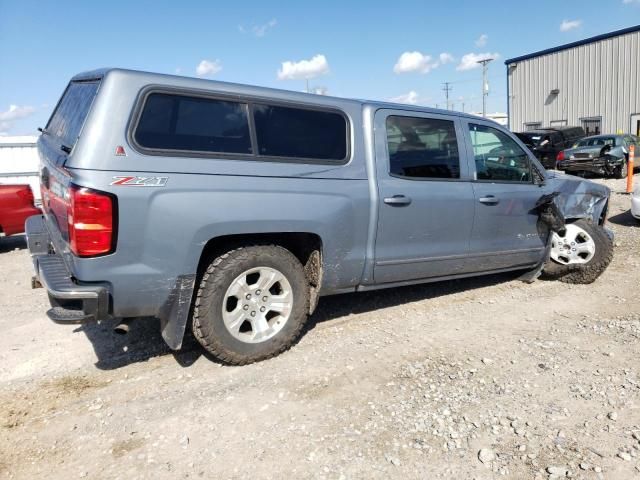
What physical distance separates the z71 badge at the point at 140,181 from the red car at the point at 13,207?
5922 millimetres

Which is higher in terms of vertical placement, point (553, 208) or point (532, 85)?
point (532, 85)

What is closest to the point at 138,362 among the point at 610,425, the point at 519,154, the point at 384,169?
the point at 384,169

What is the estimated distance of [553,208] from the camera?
5.14 meters

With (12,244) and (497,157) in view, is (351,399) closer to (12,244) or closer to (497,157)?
(497,157)

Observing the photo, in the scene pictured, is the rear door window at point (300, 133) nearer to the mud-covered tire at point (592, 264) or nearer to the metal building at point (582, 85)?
the mud-covered tire at point (592, 264)

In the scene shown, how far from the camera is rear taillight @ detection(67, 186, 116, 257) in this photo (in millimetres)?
2938

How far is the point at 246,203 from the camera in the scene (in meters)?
3.42

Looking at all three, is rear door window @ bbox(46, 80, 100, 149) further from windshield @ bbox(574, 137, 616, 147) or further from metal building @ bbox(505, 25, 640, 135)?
metal building @ bbox(505, 25, 640, 135)

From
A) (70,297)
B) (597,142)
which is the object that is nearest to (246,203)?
(70,297)

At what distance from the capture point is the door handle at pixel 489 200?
15.3ft

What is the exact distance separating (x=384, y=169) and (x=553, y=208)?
6.92 feet

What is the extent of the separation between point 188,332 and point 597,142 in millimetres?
16809

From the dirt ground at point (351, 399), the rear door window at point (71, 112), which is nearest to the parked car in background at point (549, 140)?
the dirt ground at point (351, 399)

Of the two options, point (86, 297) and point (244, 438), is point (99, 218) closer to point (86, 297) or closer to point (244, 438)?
point (86, 297)
